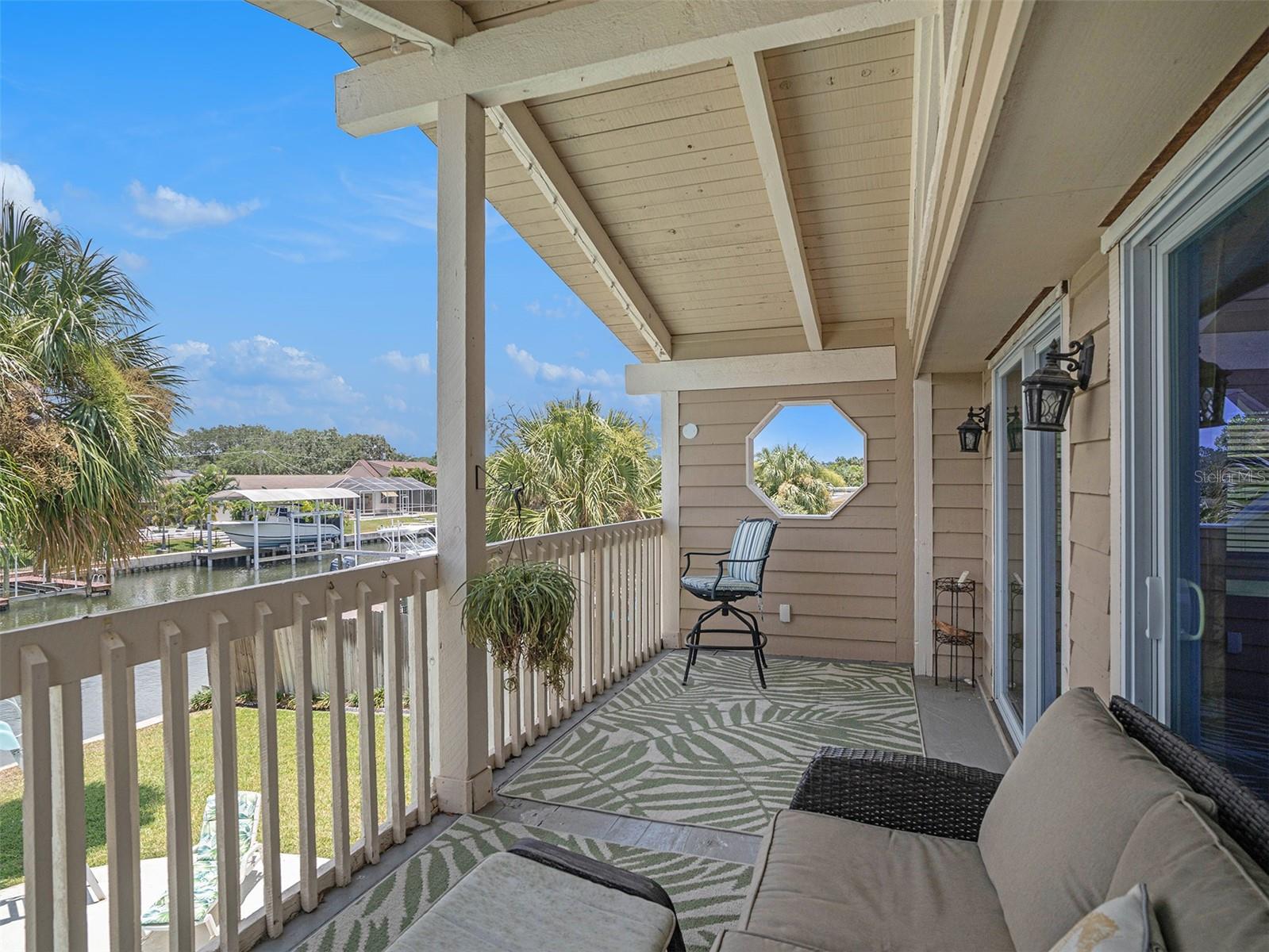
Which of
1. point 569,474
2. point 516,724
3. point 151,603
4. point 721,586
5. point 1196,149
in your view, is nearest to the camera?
point 1196,149

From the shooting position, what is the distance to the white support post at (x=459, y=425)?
8.25 feet

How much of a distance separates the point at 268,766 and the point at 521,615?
0.85m

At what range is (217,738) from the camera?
5.73ft

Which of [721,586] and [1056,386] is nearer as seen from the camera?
[1056,386]

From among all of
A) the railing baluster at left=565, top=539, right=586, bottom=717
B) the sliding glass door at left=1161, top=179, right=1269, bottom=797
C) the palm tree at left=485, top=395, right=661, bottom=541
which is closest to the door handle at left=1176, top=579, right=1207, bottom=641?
the sliding glass door at left=1161, top=179, right=1269, bottom=797

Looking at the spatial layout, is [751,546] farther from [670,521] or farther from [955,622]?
[955,622]

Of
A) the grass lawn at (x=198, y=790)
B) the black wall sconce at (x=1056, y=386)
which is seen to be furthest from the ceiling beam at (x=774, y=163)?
the grass lawn at (x=198, y=790)

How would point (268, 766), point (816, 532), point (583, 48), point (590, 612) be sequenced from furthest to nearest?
point (816, 532) < point (590, 612) < point (583, 48) < point (268, 766)

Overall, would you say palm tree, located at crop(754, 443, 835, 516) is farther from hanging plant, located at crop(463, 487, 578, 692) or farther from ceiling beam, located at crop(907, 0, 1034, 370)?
ceiling beam, located at crop(907, 0, 1034, 370)

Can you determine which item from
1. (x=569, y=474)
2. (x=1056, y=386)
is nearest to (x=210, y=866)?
(x=1056, y=386)

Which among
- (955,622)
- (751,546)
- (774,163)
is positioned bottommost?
(955,622)

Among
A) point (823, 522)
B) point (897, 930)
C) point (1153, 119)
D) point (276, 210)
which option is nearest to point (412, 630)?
point (897, 930)

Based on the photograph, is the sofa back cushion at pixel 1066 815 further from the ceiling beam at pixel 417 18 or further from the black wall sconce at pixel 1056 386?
the ceiling beam at pixel 417 18

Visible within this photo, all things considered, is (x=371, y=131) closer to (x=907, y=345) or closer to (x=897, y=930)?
(x=897, y=930)
